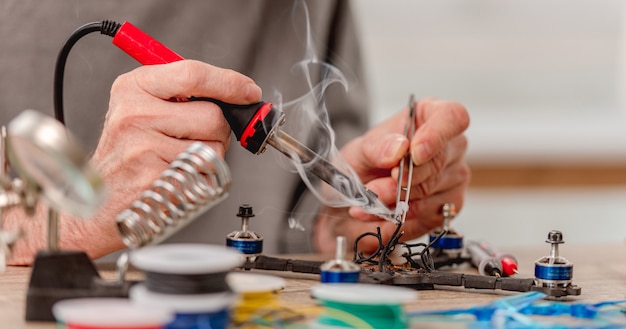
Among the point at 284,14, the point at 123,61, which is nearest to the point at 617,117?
the point at 284,14

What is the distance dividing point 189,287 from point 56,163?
0.14 metres

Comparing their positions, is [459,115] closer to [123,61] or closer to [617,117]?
[123,61]

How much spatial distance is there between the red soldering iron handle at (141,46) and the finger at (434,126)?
0.43m

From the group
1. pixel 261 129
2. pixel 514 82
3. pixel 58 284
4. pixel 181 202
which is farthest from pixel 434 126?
pixel 514 82

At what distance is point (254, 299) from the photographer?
828mm

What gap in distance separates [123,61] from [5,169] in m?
0.86

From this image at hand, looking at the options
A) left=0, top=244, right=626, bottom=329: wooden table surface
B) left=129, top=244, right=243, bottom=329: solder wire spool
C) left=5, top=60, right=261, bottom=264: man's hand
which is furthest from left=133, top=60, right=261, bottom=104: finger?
left=129, top=244, right=243, bottom=329: solder wire spool

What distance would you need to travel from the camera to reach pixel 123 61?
1.69 metres

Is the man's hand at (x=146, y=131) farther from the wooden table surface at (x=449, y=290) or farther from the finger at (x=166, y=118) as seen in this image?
the wooden table surface at (x=449, y=290)

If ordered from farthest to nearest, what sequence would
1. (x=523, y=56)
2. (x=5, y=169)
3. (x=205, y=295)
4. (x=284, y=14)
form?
(x=523, y=56) → (x=284, y=14) → (x=5, y=169) → (x=205, y=295)

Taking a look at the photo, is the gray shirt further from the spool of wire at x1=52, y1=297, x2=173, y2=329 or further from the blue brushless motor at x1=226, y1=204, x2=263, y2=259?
the spool of wire at x1=52, y1=297, x2=173, y2=329

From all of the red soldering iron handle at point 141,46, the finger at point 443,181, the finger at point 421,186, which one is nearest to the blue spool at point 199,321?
the red soldering iron handle at point 141,46

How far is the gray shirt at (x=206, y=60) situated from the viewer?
1688 millimetres

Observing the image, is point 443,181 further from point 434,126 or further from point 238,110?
point 238,110
